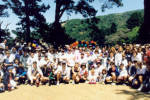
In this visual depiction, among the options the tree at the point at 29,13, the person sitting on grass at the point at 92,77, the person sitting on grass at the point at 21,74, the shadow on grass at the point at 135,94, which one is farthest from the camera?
the tree at the point at 29,13

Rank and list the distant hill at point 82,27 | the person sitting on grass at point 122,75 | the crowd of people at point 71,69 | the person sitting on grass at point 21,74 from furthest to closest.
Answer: the distant hill at point 82,27
the person sitting on grass at point 21,74
the person sitting on grass at point 122,75
the crowd of people at point 71,69

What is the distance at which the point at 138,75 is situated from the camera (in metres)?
8.16

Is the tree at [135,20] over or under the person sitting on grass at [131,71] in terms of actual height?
over

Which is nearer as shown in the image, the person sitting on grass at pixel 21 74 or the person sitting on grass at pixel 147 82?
the person sitting on grass at pixel 147 82

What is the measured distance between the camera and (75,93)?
752 cm

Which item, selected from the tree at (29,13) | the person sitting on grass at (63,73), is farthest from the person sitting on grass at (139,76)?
the tree at (29,13)

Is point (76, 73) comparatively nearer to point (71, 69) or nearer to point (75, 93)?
point (71, 69)

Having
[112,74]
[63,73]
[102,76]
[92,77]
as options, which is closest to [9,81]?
[63,73]

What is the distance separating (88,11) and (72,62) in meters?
8.90

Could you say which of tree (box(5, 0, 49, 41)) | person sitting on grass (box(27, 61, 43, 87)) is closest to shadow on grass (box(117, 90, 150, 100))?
person sitting on grass (box(27, 61, 43, 87))

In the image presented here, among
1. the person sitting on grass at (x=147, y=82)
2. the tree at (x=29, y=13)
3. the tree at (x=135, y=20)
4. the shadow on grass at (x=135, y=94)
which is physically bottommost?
the shadow on grass at (x=135, y=94)

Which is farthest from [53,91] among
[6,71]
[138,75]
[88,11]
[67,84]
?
[88,11]

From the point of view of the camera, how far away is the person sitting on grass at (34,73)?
9055mm

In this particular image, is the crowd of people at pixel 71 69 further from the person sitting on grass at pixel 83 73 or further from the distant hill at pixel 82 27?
the distant hill at pixel 82 27
